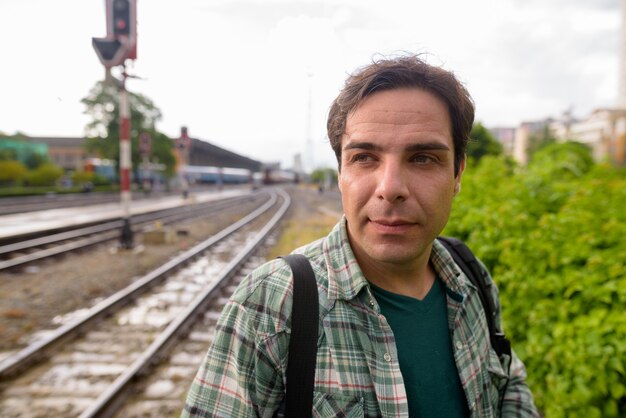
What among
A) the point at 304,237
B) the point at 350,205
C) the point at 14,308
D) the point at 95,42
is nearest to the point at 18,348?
the point at 14,308

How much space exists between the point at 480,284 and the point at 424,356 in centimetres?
54

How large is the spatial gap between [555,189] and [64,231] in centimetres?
1382

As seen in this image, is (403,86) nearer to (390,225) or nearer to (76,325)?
(390,225)

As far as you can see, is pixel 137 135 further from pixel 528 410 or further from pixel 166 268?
pixel 528 410

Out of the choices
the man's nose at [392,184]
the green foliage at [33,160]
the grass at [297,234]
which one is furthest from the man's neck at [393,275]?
the green foliage at [33,160]

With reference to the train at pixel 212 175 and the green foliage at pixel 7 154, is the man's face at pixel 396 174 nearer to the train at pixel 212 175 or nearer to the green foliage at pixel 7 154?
the green foliage at pixel 7 154

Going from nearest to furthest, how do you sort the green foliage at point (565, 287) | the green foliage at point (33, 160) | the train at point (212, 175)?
the green foliage at point (565, 287)
the green foliage at point (33, 160)
the train at point (212, 175)

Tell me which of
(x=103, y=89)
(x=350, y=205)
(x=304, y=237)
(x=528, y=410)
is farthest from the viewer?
(x=103, y=89)

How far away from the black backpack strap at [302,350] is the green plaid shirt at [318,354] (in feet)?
0.08

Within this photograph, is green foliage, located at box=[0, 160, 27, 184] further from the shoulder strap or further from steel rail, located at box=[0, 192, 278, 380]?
the shoulder strap

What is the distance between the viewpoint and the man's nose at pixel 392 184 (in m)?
1.30

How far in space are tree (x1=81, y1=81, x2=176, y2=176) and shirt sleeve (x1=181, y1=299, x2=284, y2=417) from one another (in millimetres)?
38497

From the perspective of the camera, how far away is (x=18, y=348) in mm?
4648

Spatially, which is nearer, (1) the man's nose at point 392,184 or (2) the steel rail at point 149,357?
(1) the man's nose at point 392,184
